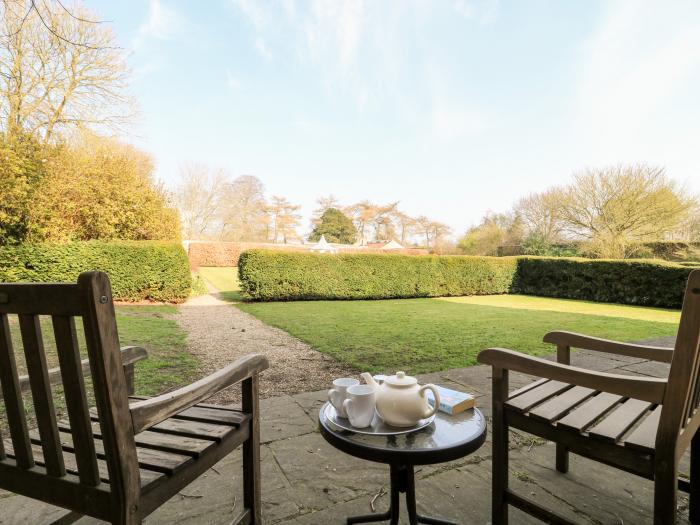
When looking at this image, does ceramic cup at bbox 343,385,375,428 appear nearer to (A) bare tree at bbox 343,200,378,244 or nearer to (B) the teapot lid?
(B) the teapot lid

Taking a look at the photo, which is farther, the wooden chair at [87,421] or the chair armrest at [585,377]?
the chair armrest at [585,377]

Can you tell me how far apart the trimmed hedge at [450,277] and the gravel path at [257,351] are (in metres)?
1.96

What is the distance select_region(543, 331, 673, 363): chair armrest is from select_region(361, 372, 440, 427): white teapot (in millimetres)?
1011

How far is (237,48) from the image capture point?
1284 centimetres

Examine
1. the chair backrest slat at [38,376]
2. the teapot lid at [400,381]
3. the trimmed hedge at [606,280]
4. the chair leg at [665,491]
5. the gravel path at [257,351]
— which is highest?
the chair backrest slat at [38,376]

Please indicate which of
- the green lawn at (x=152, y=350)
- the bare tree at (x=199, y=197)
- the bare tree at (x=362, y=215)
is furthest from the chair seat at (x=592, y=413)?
the bare tree at (x=362, y=215)

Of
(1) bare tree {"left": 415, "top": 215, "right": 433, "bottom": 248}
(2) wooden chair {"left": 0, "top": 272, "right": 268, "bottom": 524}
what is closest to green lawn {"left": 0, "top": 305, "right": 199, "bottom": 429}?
(2) wooden chair {"left": 0, "top": 272, "right": 268, "bottom": 524}

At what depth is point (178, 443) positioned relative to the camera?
1244 mm

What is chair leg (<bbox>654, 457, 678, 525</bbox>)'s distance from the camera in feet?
3.58

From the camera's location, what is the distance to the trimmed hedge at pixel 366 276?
935 centimetres

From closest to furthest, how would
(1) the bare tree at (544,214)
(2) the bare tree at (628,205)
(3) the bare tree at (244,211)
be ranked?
(2) the bare tree at (628,205)
(1) the bare tree at (544,214)
(3) the bare tree at (244,211)

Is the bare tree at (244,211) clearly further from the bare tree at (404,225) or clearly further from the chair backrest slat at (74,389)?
the chair backrest slat at (74,389)

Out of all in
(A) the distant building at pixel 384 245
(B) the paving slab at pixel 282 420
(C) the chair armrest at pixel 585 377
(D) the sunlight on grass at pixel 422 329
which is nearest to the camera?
(C) the chair armrest at pixel 585 377

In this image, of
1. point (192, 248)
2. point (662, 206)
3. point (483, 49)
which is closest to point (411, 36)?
point (483, 49)
